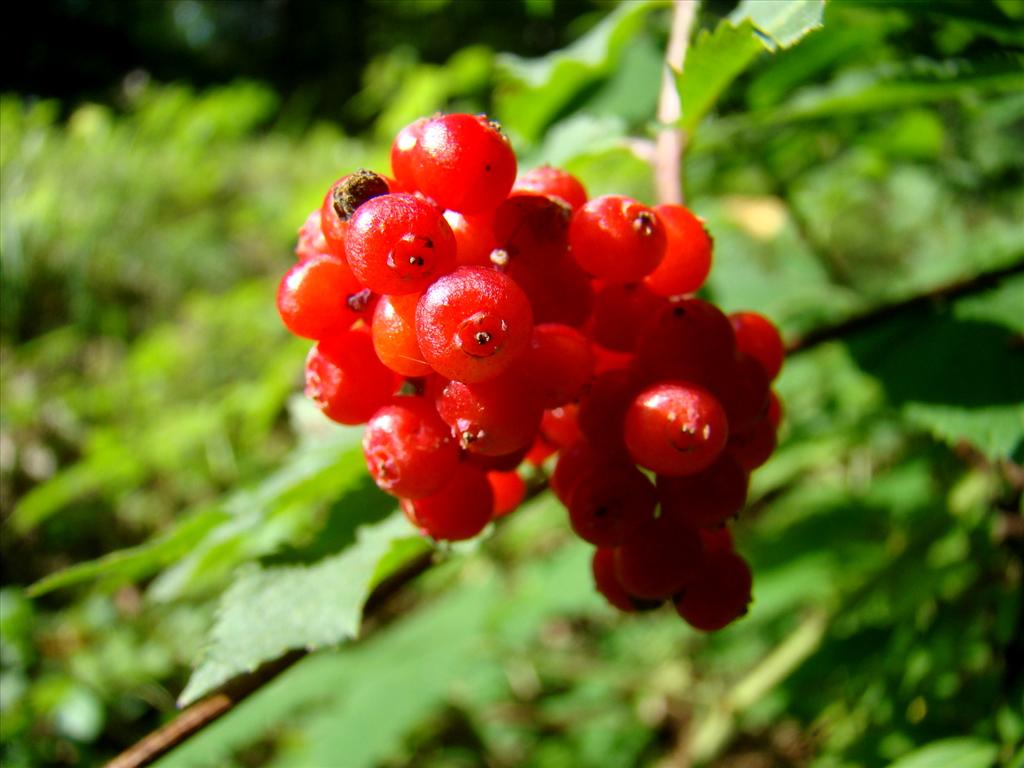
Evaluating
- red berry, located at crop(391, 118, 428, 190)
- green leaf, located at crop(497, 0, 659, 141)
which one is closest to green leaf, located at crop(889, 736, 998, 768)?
red berry, located at crop(391, 118, 428, 190)

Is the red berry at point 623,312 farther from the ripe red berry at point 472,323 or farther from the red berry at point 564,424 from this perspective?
the ripe red berry at point 472,323

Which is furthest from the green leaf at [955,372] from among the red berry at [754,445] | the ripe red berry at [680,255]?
the ripe red berry at [680,255]

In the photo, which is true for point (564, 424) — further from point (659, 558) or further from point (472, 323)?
point (472, 323)

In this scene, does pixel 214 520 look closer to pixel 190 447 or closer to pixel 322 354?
pixel 322 354

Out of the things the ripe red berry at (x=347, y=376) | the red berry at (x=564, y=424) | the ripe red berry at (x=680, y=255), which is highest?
the ripe red berry at (x=347, y=376)

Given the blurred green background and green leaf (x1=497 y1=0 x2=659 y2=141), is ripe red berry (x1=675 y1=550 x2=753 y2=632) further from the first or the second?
green leaf (x1=497 y1=0 x2=659 y2=141)

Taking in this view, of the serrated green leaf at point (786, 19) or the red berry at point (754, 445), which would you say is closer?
the serrated green leaf at point (786, 19)
